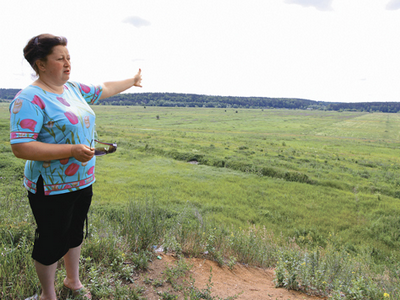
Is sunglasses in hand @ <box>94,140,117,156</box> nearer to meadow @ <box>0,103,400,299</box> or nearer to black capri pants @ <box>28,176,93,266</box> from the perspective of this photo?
black capri pants @ <box>28,176,93,266</box>

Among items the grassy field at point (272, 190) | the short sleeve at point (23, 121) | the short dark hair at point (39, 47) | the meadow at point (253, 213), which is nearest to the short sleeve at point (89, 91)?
the short dark hair at point (39, 47)

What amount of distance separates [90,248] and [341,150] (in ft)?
107

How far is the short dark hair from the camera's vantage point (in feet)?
6.05


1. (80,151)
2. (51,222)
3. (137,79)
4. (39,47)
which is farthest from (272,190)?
(39,47)

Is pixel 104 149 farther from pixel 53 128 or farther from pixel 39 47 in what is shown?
pixel 39 47

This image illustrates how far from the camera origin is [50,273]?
2.09m

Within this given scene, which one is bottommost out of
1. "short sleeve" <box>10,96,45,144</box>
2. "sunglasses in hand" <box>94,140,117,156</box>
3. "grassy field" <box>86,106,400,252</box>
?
"grassy field" <box>86,106,400,252</box>

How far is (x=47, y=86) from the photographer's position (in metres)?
1.96

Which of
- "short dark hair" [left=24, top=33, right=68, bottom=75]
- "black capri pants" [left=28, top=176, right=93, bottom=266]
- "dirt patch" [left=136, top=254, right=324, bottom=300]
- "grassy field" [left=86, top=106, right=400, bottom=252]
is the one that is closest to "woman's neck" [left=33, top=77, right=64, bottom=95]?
"short dark hair" [left=24, top=33, right=68, bottom=75]

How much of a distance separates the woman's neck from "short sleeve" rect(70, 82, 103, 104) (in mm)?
401

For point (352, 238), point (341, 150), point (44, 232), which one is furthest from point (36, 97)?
point (341, 150)

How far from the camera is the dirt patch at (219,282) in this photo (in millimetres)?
2869

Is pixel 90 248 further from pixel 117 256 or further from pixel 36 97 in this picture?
pixel 36 97

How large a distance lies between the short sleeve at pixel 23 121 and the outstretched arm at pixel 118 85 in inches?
41.7
